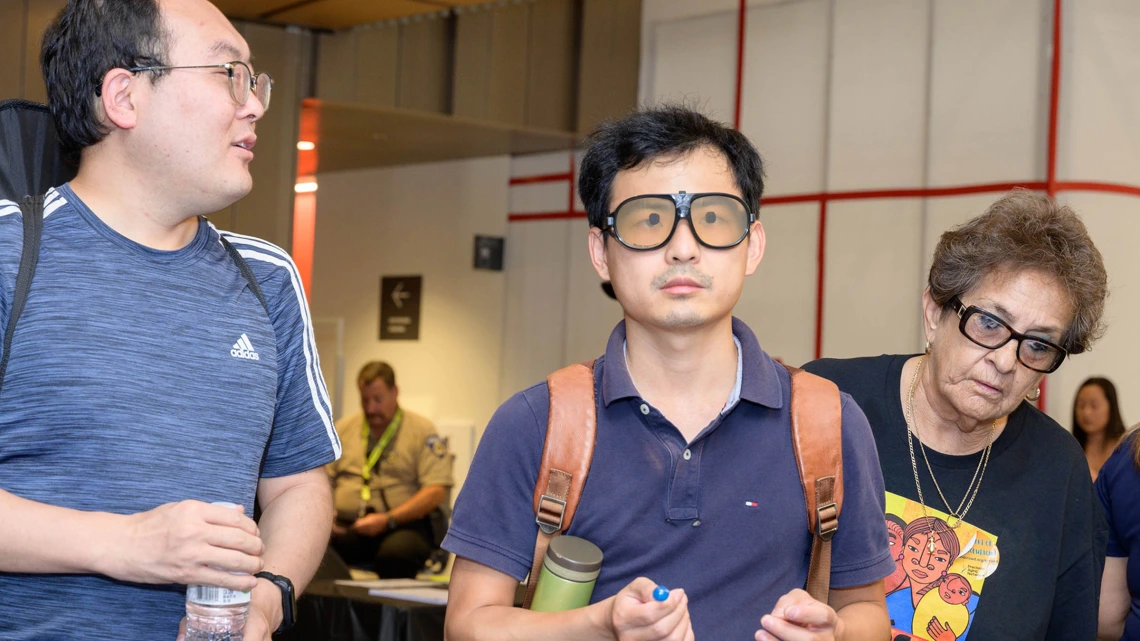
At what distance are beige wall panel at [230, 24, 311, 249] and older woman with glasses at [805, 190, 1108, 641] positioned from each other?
16.9 ft

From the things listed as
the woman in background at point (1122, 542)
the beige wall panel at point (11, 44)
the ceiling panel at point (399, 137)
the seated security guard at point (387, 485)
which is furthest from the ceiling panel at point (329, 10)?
the woman in background at point (1122, 542)

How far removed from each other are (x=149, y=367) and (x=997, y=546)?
1659mm

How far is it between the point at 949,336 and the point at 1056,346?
0.68 feet

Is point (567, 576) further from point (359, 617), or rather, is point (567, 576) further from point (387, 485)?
point (387, 485)

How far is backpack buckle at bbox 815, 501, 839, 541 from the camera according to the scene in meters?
1.77

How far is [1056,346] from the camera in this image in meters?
2.34

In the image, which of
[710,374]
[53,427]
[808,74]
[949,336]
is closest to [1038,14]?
[808,74]

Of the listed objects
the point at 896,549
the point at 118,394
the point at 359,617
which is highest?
the point at 118,394

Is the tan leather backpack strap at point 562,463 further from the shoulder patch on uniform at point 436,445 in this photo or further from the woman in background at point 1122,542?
the shoulder patch on uniform at point 436,445

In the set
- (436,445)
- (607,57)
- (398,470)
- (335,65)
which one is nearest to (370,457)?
(398,470)

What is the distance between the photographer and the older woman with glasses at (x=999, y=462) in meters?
2.32

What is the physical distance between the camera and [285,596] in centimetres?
178

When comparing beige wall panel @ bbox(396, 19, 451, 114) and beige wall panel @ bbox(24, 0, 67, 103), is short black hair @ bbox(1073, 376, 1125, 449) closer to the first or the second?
beige wall panel @ bbox(396, 19, 451, 114)

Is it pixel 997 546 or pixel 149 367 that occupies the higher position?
pixel 149 367
